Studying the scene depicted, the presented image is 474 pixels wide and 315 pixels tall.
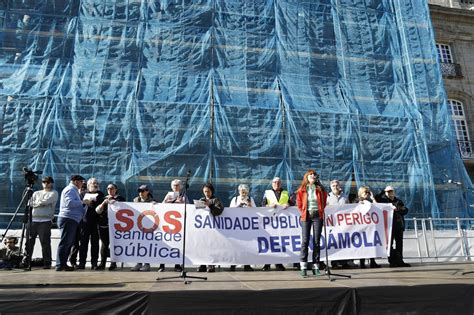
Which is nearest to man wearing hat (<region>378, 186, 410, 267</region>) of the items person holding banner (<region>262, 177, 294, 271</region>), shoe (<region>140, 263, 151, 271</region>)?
person holding banner (<region>262, 177, 294, 271</region>)

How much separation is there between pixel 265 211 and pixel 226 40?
276 inches

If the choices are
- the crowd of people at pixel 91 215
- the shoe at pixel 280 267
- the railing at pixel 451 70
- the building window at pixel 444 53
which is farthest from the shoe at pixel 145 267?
the building window at pixel 444 53

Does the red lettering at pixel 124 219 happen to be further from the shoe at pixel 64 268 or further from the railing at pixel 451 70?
the railing at pixel 451 70

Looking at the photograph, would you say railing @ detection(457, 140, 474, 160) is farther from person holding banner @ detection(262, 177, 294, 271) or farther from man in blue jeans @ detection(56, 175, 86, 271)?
man in blue jeans @ detection(56, 175, 86, 271)

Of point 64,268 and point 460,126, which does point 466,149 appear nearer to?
point 460,126

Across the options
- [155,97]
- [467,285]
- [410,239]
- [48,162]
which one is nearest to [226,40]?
[155,97]

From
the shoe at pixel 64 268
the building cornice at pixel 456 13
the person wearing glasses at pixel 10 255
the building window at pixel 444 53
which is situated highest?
the building cornice at pixel 456 13

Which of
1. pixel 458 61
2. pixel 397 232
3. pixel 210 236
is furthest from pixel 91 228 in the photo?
pixel 458 61

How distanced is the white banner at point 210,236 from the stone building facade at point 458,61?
14.9 m

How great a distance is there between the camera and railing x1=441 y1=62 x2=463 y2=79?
18955 millimetres

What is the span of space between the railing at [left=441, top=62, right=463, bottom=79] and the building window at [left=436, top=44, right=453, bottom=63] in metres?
0.38

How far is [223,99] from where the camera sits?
36.7 ft

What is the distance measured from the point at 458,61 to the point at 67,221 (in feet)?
67.7

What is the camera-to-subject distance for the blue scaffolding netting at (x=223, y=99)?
10117mm
